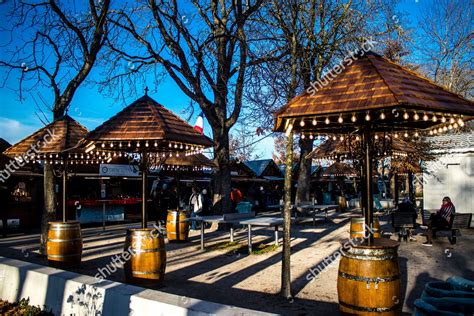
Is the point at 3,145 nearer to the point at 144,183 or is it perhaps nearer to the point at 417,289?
the point at 144,183

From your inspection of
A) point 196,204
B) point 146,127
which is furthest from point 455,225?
point 146,127

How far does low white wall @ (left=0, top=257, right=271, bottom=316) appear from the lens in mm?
4000

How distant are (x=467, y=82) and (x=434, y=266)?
21176mm

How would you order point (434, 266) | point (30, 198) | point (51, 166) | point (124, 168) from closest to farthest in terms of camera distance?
point (434, 266) → point (51, 166) → point (30, 198) → point (124, 168)

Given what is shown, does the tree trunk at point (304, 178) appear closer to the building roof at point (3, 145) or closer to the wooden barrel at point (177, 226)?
the wooden barrel at point (177, 226)

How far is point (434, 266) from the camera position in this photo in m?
8.61

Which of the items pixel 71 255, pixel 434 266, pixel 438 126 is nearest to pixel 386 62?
pixel 438 126

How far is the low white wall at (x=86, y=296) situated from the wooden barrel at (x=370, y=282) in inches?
67.4

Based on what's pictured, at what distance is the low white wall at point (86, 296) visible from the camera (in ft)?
13.1

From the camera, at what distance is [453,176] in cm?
1658

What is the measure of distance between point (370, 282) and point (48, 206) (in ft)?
28.7

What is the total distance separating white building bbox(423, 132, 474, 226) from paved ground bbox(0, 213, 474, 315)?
2.59 metres

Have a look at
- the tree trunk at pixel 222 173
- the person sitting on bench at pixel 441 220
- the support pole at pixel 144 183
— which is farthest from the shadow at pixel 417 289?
the tree trunk at pixel 222 173

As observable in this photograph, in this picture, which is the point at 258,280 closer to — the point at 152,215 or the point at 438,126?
the point at 438,126
